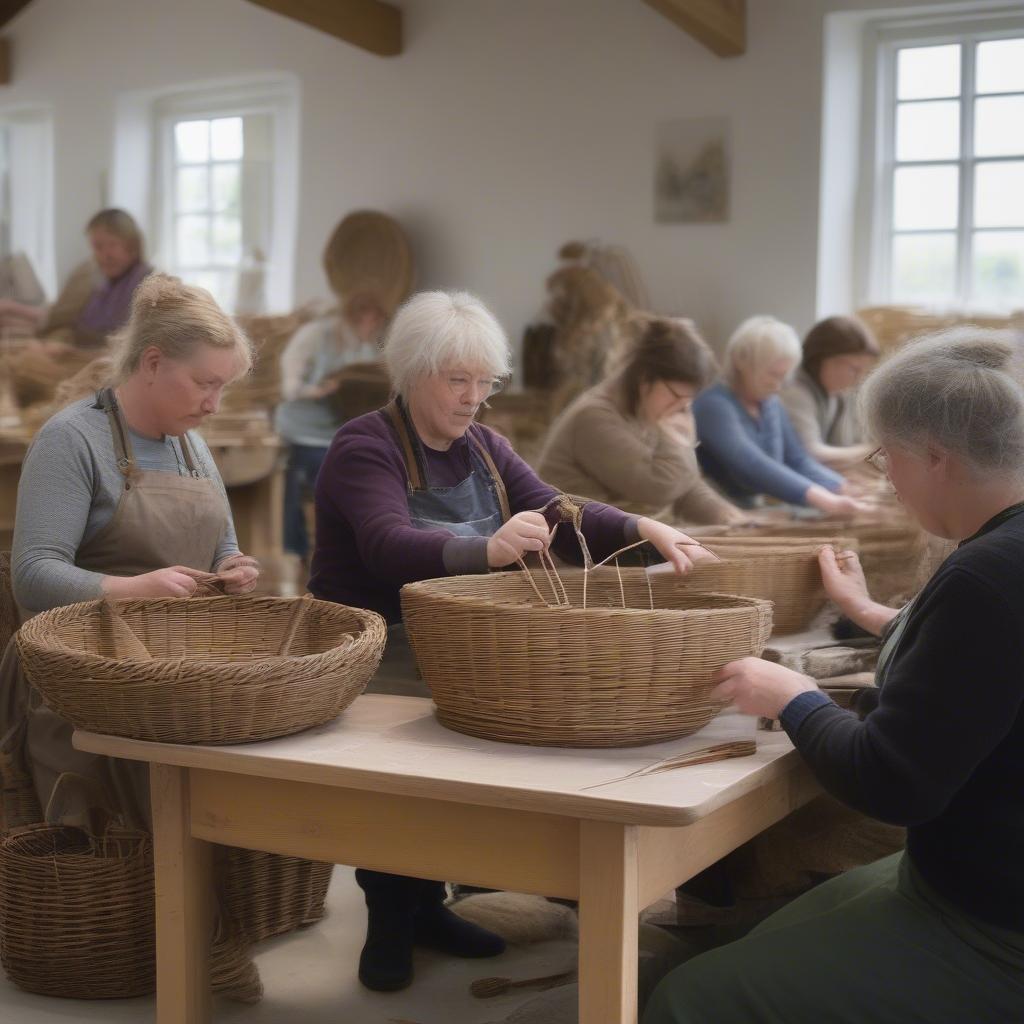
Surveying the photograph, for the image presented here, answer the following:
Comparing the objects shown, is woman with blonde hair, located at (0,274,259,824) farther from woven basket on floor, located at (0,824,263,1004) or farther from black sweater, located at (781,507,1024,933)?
black sweater, located at (781,507,1024,933)

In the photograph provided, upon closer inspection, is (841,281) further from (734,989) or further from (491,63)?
(734,989)

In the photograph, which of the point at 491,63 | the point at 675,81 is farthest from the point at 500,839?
the point at 491,63

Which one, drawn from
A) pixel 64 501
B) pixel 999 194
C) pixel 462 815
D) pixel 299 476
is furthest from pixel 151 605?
pixel 999 194

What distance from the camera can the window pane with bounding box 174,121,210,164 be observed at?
364 inches

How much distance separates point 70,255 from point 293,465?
10.9 ft

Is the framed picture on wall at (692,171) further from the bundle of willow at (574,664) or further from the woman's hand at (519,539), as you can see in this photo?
the bundle of willow at (574,664)

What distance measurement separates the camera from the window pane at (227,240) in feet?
30.0

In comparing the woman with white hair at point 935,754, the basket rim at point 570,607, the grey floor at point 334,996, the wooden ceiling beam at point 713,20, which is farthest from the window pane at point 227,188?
the woman with white hair at point 935,754

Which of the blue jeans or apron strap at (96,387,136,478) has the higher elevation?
apron strap at (96,387,136,478)

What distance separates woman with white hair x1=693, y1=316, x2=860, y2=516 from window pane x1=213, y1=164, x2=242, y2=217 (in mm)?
4597

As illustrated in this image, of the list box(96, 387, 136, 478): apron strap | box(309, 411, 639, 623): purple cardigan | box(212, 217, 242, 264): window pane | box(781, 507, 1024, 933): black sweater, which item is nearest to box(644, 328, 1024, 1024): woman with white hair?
box(781, 507, 1024, 933): black sweater

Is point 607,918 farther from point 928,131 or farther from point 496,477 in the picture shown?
point 928,131

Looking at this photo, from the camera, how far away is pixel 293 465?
7285 mm

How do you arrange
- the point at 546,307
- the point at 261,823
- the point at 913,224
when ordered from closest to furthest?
the point at 261,823
the point at 913,224
the point at 546,307
